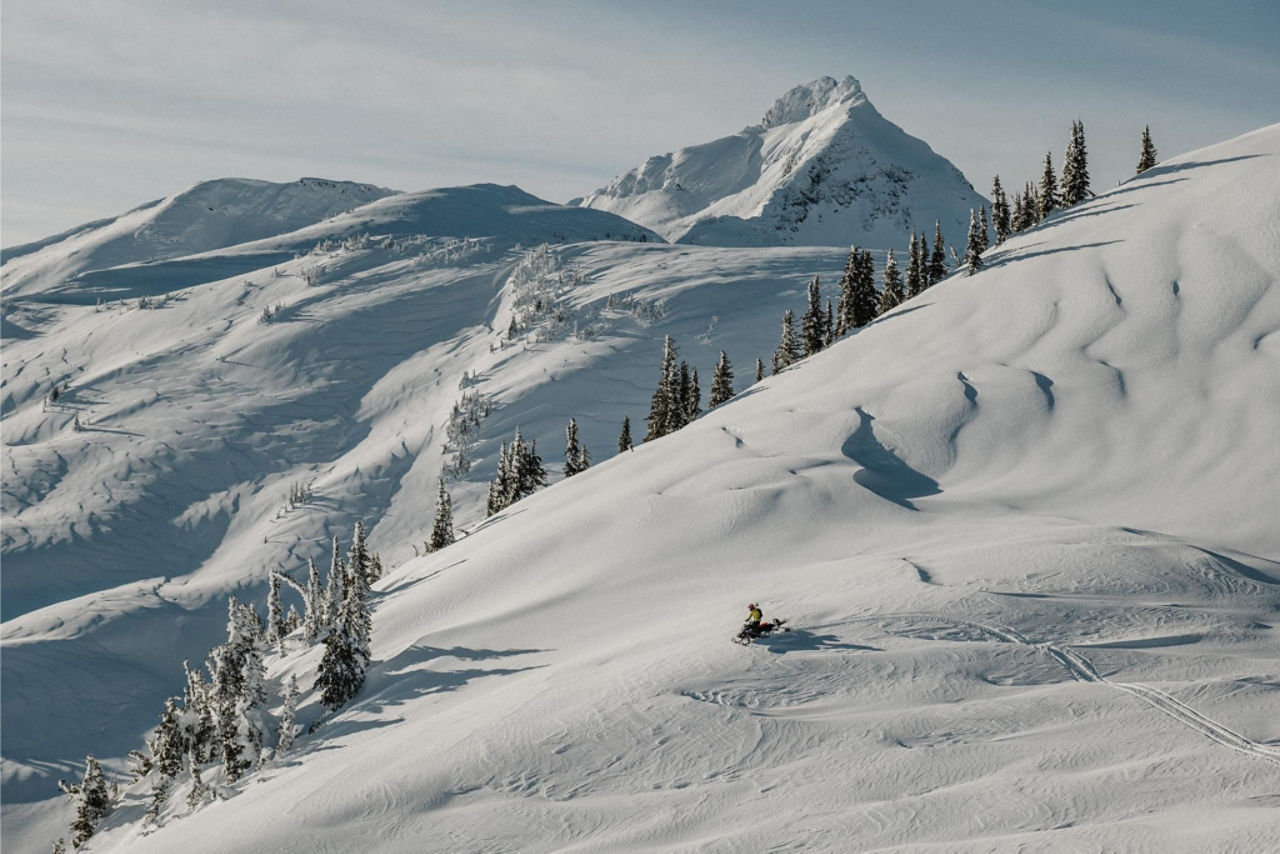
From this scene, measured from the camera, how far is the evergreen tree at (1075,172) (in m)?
90.3

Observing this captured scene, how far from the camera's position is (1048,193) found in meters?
90.0

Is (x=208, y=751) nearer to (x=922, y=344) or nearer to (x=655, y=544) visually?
(x=655, y=544)

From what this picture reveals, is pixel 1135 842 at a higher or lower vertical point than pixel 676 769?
higher

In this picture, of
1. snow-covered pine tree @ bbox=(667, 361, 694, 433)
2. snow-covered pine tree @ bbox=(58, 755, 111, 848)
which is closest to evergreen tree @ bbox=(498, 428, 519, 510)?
snow-covered pine tree @ bbox=(667, 361, 694, 433)

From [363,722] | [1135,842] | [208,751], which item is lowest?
[208,751]

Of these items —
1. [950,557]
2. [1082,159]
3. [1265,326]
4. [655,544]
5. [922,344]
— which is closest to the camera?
[950,557]

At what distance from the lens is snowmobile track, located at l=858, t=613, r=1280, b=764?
17016mm

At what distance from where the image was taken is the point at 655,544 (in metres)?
36.5

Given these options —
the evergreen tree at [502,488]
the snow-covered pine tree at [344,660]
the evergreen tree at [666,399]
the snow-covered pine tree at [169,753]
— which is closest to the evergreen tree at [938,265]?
the evergreen tree at [666,399]

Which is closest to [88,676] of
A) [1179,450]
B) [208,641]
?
[208,641]

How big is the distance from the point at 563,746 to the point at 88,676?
10912 cm

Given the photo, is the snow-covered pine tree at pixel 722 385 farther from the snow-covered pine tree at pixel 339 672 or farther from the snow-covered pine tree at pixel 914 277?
the snow-covered pine tree at pixel 339 672

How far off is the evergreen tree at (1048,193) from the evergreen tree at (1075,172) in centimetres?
106

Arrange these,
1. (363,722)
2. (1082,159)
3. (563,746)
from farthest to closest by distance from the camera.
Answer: (1082,159), (363,722), (563,746)
